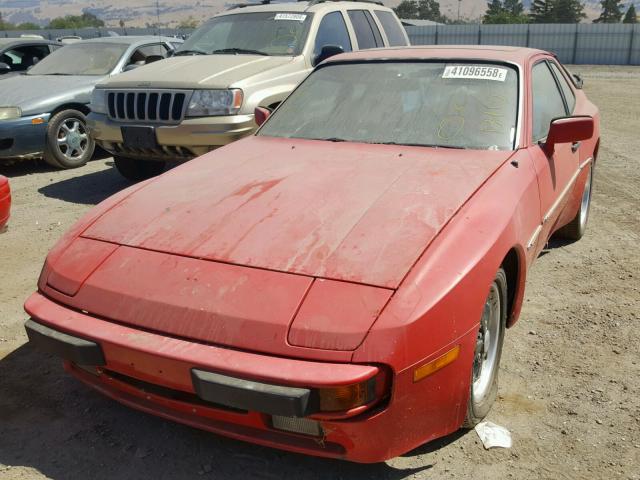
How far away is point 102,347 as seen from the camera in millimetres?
2314

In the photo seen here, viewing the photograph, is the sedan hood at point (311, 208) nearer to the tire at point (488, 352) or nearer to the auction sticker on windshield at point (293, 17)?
the tire at point (488, 352)

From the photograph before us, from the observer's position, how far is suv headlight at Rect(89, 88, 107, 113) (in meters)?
6.46

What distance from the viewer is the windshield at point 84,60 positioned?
8.60m

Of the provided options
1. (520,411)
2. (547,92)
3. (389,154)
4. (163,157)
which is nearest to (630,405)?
(520,411)

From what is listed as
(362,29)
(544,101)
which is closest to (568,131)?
(544,101)

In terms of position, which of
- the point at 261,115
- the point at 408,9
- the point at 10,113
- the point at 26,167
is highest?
the point at 261,115

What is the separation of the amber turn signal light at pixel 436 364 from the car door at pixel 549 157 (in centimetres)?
136

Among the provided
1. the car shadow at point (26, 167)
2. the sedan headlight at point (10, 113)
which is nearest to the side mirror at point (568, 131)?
the sedan headlight at point (10, 113)

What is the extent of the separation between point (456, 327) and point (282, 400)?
2.19 feet

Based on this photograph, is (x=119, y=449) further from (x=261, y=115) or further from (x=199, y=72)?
(x=199, y=72)

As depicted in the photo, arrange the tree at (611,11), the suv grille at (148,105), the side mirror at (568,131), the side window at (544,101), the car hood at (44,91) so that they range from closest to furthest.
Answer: the side mirror at (568,131) → the side window at (544,101) → the suv grille at (148,105) → the car hood at (44,91) → the tree at (611,11)

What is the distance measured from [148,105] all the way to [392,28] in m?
3.59

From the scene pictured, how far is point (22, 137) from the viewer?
7.55 m

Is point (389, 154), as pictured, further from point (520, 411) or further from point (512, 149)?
point (520, 411)
